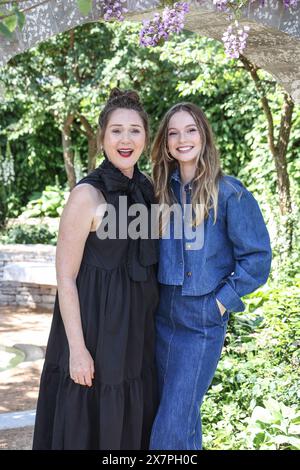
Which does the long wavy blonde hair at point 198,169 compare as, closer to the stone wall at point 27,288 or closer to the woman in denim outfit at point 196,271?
the woman in denim outfit at point 196,271

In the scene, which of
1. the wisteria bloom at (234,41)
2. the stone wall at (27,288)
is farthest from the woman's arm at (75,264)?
the stone wall at (27,288)

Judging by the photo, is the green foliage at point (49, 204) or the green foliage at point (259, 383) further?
the green foliage at point (49, 204)

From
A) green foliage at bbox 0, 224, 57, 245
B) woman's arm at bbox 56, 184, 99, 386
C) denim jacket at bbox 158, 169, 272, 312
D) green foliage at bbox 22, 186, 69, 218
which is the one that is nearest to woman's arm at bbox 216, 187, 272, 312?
denim jacket at bbox 158, 169, 272, 312

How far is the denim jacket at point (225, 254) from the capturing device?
2.76m

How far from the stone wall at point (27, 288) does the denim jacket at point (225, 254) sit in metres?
5.60

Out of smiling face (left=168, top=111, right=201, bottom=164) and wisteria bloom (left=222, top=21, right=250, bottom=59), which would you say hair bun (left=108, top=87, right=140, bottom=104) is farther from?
wisteria bloom (left=222, top=21, right=250, bottom=59)

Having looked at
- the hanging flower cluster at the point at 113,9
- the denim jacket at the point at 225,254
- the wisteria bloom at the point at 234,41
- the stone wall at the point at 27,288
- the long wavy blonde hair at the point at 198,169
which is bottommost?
the stone wall at the point at 27,288

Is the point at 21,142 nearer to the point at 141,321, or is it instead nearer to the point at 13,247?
the point at 13,247

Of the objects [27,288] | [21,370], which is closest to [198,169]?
[21,370]

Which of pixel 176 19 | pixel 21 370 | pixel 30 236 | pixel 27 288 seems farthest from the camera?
pixel 30 236

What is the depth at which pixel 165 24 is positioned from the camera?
3.11 meters

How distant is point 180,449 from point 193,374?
30 centimetres

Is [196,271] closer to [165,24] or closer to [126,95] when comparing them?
[126,95]

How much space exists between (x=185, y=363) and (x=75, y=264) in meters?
A: 0.58
